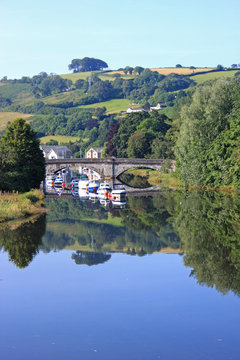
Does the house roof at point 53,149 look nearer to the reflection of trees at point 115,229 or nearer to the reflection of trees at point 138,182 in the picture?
the reflection of trees at point 138,182

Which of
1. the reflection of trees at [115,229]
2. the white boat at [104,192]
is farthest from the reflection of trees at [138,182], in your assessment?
the reflection of trees at [115,229]

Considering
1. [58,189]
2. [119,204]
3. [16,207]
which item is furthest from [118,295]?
[58,189]

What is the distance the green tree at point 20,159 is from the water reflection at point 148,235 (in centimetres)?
582

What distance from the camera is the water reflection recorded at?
35.7 m

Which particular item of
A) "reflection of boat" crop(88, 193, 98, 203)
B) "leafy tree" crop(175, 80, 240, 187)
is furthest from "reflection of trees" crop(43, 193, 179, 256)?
A: "leafy tree" crop(175, 80, 240, 187)

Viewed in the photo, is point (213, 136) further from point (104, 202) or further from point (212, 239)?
point (212, 239)

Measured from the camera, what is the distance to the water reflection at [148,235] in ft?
117

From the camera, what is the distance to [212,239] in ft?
142

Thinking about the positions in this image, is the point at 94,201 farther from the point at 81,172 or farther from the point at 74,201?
the point at 81,172

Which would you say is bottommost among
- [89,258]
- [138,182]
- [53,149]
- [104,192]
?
[53,149]

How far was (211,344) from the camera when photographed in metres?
21.4

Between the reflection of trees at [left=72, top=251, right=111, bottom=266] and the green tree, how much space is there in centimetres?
2927

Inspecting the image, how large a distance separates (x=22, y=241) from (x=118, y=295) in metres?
16.2

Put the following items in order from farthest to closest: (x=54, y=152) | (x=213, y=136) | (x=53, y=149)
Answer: (x=53, y=149) → (x=54, y=152) → (x=213, y=136)
